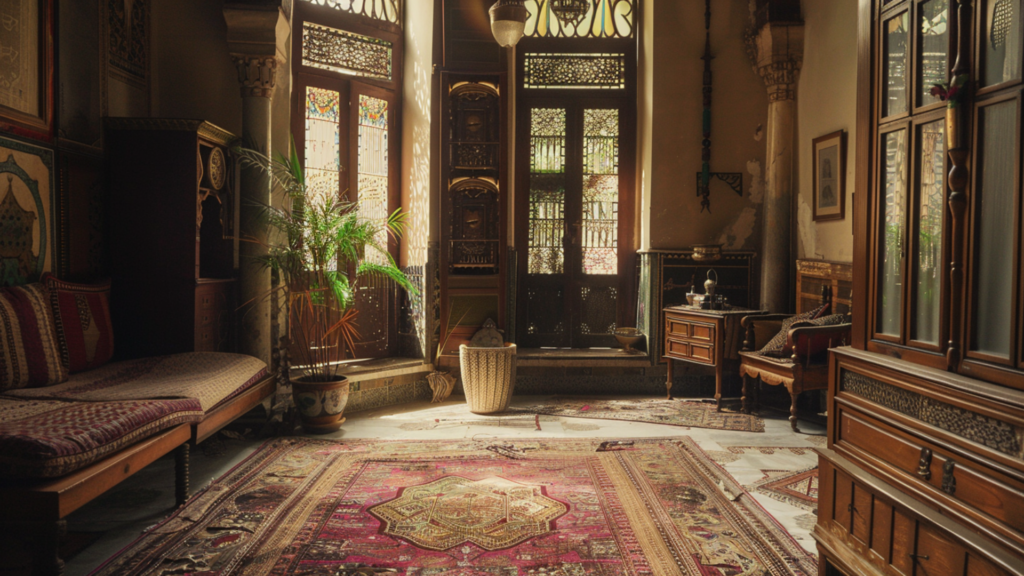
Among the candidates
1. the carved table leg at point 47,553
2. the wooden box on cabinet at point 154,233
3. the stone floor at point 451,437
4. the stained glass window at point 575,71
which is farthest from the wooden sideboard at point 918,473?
the stained glass window at point 575,71

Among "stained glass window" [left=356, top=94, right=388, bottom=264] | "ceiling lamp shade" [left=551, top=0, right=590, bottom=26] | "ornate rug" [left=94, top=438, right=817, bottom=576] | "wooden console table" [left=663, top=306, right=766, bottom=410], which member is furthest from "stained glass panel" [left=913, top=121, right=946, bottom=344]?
"stained glass window" [left=356, top=94, right=388, bottom=264]

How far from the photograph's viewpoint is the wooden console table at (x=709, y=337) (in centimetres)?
615

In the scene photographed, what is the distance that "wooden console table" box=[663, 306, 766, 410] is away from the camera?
6.15 m

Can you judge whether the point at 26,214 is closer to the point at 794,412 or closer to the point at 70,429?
the point at 70,429

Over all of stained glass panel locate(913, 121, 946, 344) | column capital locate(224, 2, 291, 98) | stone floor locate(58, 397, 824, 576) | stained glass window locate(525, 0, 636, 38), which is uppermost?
stained glass window locate(525, 0, 636, 38)

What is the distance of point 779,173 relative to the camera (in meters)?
6.71

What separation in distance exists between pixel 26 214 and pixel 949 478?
4.96 m

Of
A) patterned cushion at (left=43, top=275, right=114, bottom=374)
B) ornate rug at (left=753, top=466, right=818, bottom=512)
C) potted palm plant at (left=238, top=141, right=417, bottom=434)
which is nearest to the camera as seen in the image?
ornate rug at (left=753, top=466, right=818, bottom=512)

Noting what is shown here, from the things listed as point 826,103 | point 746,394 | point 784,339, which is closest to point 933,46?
point 784,339

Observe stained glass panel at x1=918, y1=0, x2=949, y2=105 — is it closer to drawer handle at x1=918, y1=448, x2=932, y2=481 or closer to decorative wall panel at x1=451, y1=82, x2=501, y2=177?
drawer handle at x1=918, y1=448, x2=932, y2=481

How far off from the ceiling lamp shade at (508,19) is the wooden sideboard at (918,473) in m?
3.60

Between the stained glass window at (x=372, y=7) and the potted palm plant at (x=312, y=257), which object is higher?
the stained glass window at (x=372, y=7)

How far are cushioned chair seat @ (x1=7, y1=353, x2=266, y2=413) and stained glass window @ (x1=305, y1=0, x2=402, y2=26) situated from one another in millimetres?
3630

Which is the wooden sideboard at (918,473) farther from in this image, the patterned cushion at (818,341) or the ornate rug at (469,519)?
the patterned cushion at (818,341)
